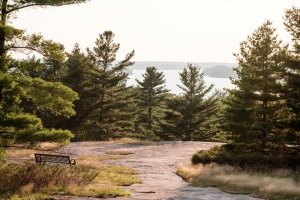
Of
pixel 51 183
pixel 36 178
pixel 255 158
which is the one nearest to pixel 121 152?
pixel 255 158

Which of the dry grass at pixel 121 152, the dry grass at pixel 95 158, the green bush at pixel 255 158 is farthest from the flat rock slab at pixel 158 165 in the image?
the green bush at pixel 255 158

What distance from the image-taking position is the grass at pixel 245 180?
57.4 feet

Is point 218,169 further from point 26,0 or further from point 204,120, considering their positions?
point 204,120

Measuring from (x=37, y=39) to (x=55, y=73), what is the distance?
1690 inches

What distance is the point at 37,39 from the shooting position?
15.7m

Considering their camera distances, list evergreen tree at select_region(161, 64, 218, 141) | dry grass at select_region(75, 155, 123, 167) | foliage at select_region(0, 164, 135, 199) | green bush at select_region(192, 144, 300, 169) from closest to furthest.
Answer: foliage at select_region(0, 164, 135, 199) → green bush at select_region(192, 144, 300, 169) → dry grass at select_region(75, 155, 123, 167) → evergreen tree at select_region(161, 64, 218, 141)

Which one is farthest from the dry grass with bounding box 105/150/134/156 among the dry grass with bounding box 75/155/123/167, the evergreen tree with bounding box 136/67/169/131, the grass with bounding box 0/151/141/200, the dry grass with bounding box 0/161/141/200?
the evergreen tree with bounding box 136/67/169/131

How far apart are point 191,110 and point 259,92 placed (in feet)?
73.2

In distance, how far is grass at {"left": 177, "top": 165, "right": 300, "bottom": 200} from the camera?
57.4ft

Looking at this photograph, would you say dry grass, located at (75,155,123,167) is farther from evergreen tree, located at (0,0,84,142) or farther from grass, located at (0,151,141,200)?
evergreen tree, located at (0,0,84,142)

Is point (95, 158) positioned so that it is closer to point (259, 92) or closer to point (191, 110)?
point (259, 92)

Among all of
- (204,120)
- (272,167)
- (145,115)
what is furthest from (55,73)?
(272,167)

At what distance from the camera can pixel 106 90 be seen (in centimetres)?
5094

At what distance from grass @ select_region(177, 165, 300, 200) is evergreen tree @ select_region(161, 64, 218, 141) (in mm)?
25488
